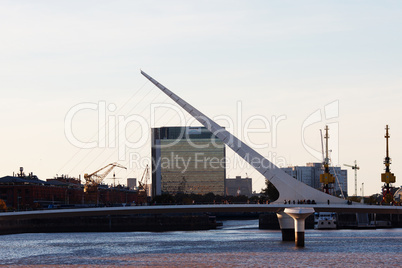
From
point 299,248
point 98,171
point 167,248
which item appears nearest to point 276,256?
point 299,248

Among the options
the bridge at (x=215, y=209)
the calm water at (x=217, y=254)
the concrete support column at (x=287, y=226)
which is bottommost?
the calm water at (x=217, y=254)

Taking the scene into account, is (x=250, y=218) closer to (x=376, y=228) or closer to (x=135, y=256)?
(x=376, y=228)

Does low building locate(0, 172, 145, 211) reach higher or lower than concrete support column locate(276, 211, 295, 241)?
higher

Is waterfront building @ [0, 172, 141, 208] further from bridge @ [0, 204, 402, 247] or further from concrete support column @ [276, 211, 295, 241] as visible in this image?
bridge @ [0, 204, 402, 247]

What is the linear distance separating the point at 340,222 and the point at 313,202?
47934mm

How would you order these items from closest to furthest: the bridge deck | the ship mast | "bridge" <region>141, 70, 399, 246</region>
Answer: the bridge deck → "bridge" <region>141, 70, 399, 246</region> → the ship mast

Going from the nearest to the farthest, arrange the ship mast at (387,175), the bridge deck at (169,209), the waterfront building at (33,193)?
the bridge deck at (169,209) < the ship mast at (387,175) < the waterfront building at (33,193)

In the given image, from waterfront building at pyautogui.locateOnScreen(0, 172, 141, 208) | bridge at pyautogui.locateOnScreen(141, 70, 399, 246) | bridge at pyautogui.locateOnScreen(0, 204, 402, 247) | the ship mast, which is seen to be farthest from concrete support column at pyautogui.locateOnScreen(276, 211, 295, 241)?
waterfront building at pyautogui.locateOnScreen(0, 172, 141, 208)

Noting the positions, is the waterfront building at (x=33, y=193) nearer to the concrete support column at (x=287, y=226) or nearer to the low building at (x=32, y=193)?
the low building at (x=32, y=193)

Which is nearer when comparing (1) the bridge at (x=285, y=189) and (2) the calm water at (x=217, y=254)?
(2) the calm water at (x=217, y=254)

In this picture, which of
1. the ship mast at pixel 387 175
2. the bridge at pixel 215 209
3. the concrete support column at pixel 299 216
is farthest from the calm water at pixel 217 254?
the ship mast at pixel 387 175

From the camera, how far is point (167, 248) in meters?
73.6

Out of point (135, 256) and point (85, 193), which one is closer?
point (135, 256)

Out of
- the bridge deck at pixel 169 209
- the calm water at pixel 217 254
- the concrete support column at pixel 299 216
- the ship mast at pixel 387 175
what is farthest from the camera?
the ship mast at pixel 387 175
